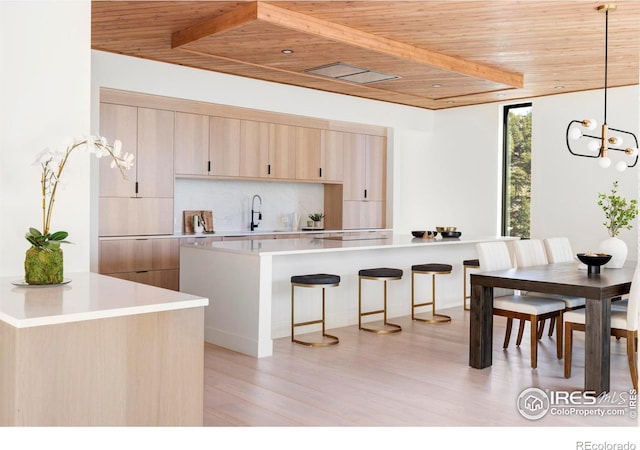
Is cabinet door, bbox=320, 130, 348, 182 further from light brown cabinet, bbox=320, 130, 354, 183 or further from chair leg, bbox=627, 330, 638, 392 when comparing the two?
chair leg, bbox=627, 330, 638, 392

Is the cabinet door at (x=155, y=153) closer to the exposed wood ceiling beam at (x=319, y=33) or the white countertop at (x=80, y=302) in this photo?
the exposed wood ceiling beam at (x=319, y=33)

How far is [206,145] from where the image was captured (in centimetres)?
720

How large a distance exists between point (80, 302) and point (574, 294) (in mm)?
3076

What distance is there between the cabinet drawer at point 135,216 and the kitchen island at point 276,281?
1197mm

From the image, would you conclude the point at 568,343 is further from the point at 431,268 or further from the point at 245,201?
the point at 245,201

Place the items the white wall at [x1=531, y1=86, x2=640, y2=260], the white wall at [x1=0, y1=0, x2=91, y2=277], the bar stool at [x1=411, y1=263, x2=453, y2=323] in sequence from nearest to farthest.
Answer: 1. the white wall at [x1=0, y1=0, x2=91, y2=277]
2. the bar stool at [x1=411, y1=263, x2=453, y2=323]
3. the white wall at [x1=531, y1=86, x2=640, y2=260]

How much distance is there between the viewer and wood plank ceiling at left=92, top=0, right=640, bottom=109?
482cm

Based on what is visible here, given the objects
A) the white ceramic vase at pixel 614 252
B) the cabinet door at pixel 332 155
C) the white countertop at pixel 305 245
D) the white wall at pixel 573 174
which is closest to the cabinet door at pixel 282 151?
the cabinet door at pixel 332 155

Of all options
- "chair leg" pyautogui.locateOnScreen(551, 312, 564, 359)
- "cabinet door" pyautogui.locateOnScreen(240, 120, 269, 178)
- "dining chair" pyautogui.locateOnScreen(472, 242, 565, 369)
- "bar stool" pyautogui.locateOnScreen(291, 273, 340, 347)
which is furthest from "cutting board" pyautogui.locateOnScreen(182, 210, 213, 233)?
"chair leg" pyautogui.locateOnScreen(551, 312, 564, 359)

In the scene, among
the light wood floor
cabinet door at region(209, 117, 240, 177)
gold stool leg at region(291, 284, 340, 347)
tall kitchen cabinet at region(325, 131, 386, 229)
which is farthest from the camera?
tall kitchen cabinet at region(325, 131, 386, 229)

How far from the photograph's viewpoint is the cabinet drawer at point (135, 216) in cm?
641

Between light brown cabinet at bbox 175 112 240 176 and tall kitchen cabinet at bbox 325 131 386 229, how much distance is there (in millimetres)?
1647
